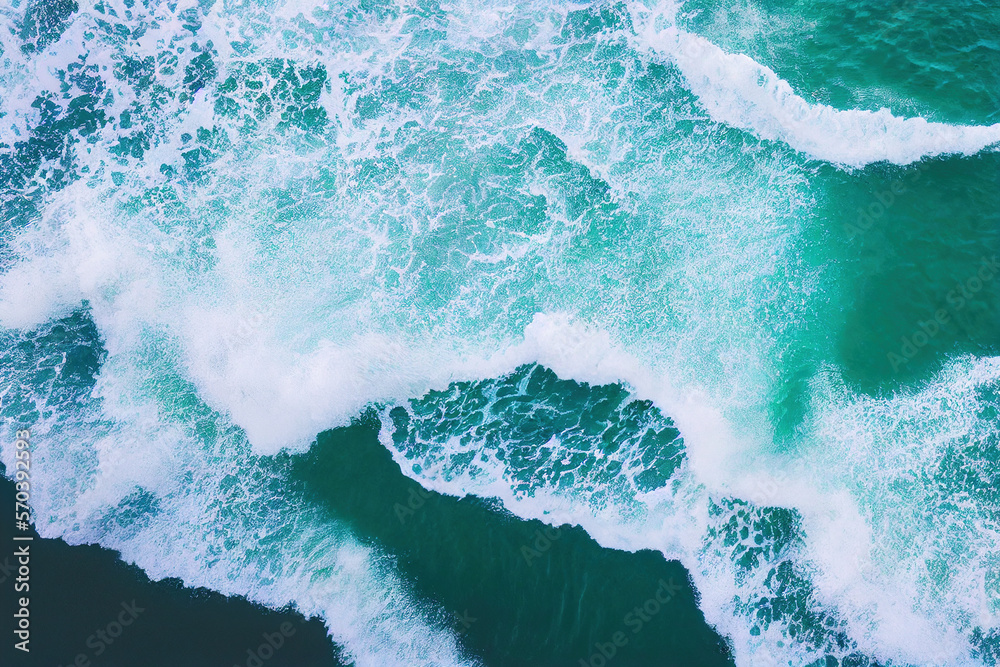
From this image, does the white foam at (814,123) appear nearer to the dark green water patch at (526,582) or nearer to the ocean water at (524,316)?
the ocean water at (524,316)

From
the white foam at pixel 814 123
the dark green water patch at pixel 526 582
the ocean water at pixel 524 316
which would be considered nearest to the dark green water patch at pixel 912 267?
the ocean water at pixel 524 316

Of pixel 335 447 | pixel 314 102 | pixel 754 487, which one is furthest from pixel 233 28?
pixel 754 487

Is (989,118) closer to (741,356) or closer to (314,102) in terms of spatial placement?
(741,356)

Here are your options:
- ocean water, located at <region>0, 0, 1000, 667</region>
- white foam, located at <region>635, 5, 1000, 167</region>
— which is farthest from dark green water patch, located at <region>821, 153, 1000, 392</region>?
white foam, located at <region>635, 5, 1000, 167</region>

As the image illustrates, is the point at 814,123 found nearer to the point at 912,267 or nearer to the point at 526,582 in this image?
the point at 912,267

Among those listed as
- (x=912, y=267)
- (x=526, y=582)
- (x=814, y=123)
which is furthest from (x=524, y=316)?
(x=912, y=267)

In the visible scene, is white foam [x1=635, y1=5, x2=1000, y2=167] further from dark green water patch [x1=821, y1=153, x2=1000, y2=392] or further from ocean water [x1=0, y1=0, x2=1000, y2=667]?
dark green water patch [x1=821, y1=153, x2=1000, y2=392]

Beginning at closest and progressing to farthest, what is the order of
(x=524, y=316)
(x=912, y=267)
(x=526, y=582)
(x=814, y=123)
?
(x=526, y=582) → (x=524, y=316) → (x=912, y=267) → (x=814, y=123)

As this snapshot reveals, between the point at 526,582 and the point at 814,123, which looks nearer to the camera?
the point at 526,582
